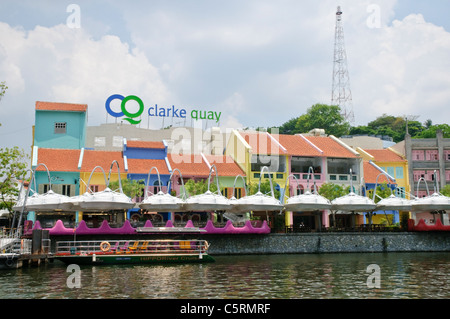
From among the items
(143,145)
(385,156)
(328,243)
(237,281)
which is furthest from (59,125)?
(385,156)

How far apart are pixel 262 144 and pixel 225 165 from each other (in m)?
4.91

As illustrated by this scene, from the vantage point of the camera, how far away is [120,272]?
1138 inches

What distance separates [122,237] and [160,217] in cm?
1191

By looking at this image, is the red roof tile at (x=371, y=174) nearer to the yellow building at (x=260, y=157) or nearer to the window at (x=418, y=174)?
the window at (x=418, y=174)

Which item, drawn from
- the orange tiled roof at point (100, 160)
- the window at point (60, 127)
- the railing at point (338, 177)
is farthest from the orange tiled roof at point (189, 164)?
the railing at point (338, 177)

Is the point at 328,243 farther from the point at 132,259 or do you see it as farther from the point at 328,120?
the point at 328,120

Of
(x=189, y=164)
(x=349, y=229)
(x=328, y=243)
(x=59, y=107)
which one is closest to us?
(x=328, y=243)

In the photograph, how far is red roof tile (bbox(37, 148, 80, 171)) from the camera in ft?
165

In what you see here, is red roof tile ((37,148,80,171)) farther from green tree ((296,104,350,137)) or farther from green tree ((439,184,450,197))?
green tree ((296,104,350,137))

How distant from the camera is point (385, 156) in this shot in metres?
64.7

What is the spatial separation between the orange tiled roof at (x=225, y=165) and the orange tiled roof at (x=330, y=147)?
32.8 ft

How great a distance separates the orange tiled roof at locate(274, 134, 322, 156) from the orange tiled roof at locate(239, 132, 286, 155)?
1199 millimetres

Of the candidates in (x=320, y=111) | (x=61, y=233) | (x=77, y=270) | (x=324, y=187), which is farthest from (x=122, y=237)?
(x=320, y=111)
